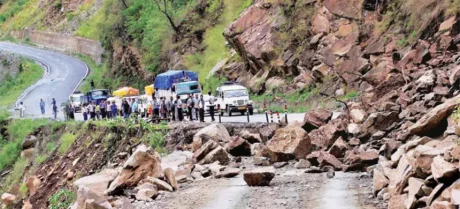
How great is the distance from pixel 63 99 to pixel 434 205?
60.0 m

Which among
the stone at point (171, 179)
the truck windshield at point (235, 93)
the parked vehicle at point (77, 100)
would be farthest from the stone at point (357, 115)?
the parked vehicle at point (77, 100)

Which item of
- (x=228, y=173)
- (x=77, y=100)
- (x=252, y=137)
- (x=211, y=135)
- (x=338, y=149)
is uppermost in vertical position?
(x=77, y=100)

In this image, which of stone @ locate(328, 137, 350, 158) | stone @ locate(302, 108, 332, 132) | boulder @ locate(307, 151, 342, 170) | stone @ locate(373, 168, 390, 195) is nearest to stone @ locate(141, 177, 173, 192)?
boulder @ locate(307, 151, 342, 170)

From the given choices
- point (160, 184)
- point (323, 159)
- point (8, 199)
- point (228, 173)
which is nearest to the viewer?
point (160, 184)

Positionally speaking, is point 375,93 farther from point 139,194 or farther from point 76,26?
point 76,26

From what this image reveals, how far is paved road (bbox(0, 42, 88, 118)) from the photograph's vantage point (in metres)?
69.1

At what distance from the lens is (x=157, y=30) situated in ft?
207

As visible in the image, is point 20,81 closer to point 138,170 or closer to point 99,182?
point 99,182

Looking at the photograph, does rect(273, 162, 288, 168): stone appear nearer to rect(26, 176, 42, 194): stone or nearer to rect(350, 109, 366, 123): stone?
rect(350, 109, 366, 123): stone

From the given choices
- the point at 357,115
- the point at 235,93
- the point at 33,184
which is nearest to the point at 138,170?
the point at 357,115

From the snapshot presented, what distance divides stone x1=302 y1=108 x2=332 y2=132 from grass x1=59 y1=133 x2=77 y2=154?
16.8 metres

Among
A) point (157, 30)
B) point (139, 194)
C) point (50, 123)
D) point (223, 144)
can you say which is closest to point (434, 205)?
point (139, 194)

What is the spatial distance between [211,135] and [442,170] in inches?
637

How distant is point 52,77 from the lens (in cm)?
8112
